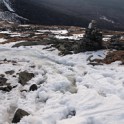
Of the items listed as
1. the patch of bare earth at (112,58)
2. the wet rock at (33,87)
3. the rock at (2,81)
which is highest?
the patch of bare earth at (112,58)

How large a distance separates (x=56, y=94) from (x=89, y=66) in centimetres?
982

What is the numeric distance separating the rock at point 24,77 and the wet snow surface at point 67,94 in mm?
400

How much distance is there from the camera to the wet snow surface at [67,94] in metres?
17.7

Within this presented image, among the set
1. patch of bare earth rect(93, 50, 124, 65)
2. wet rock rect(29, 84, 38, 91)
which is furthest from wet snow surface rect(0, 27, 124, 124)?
patch of bare earth rect(93, 50, 124, 65)

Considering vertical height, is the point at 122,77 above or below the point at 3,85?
above

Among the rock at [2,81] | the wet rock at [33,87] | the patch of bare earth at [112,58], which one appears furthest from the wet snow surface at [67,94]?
the patch of bare earth at [112,58]

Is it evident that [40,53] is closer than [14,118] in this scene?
No

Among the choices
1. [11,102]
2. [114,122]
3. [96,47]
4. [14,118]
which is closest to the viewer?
[114,122]

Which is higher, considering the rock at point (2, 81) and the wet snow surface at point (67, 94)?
the wet snow surface at point (67, 94)

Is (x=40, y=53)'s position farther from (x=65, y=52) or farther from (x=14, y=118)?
(x=14, y=118)

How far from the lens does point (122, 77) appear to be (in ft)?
80.6

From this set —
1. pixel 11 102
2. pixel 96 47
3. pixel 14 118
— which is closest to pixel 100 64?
pixel 96 47

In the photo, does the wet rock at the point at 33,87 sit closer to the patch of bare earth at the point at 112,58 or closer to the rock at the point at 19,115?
the rock at the point at 19,115

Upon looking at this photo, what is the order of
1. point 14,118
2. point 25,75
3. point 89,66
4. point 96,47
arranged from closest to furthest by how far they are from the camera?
point 14,118
point 25,75
point 89,66
point 96,47
